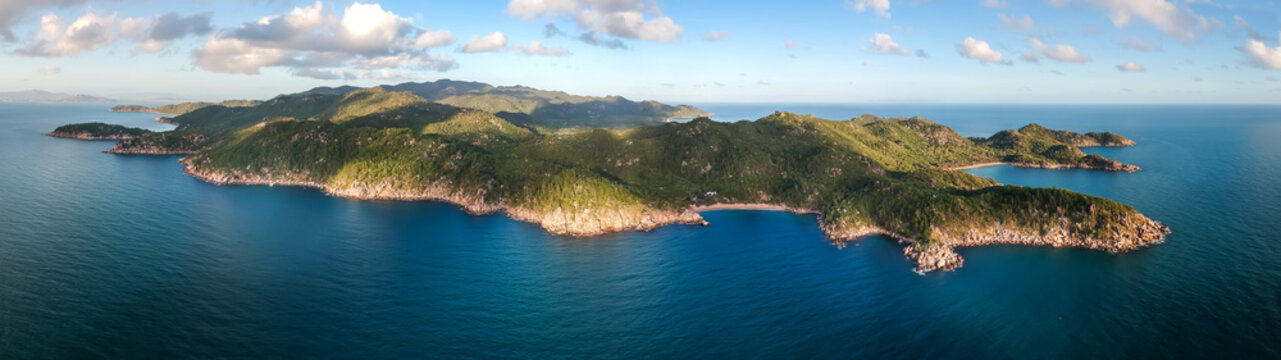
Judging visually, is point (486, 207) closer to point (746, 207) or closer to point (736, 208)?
point (736, 208)

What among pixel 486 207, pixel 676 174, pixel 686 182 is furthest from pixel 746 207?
pixel 486 207

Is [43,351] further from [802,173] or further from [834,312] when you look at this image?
[802,173]

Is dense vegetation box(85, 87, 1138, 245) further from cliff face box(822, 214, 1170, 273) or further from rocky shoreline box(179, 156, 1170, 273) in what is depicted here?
rocky shoreline box(179, 156, 1170, 273)

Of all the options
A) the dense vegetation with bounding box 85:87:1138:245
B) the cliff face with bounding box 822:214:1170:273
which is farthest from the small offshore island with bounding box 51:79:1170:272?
the dense vegetation with bounding box 85:87:1138:245

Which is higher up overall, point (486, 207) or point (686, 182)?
point (686, 182)

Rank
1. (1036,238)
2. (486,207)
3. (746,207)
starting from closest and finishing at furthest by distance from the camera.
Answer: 1. (1036,238)
2. (486,207)
3. (746,207)
